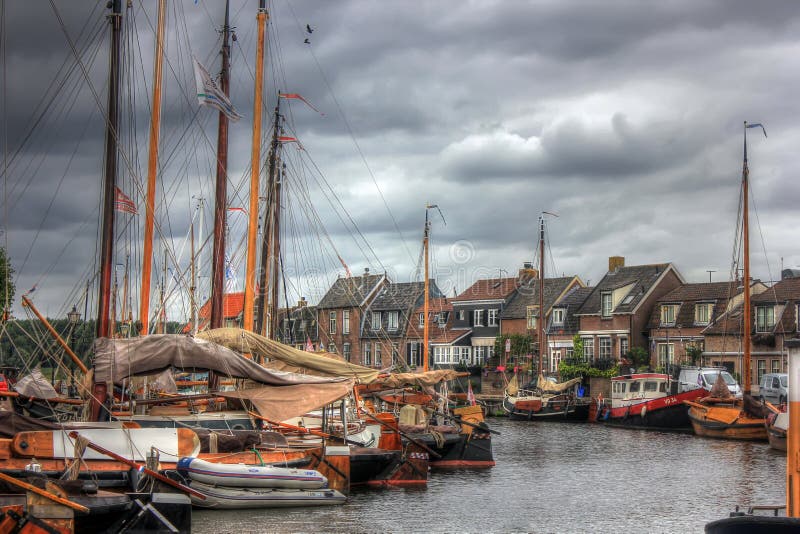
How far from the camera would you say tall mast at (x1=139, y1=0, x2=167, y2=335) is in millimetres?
31703

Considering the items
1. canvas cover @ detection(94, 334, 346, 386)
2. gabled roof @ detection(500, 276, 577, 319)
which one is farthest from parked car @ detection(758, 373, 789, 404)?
canvas cover @ detection(94, 334, 346, 386)

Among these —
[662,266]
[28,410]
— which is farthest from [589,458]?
[662,266]

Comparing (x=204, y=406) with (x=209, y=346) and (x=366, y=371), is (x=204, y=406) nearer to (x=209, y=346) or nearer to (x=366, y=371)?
(x=366, y=371)

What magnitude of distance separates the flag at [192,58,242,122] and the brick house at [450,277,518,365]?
59843mm

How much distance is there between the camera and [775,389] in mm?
56781

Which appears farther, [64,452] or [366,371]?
[366,371]

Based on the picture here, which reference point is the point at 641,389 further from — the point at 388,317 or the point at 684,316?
the point at 388,317

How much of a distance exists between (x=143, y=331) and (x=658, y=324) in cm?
5535

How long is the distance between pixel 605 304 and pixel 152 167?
2172 inches

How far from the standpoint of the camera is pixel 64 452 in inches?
826

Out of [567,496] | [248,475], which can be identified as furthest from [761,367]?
[248,475]

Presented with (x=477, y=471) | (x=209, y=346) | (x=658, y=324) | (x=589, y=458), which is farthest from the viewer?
(x=658, y=324)

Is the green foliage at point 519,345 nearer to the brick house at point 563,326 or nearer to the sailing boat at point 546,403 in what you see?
the brick house at point 563,326

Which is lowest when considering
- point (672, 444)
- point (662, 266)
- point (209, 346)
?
point (672, 444)
